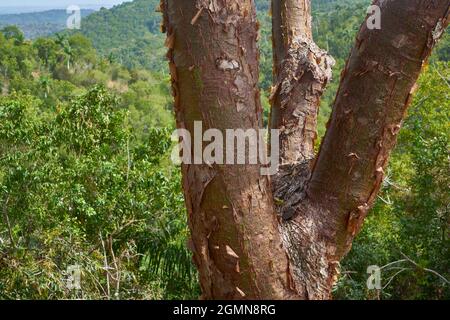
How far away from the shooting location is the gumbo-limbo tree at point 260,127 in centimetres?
113

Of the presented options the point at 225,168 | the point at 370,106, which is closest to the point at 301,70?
the point at 370,106

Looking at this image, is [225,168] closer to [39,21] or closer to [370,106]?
[370,106]

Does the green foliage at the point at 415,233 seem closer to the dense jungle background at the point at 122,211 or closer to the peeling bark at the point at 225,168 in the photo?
the dense jungle background at the point at 122,211

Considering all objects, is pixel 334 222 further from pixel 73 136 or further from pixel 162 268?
pixel 73 136

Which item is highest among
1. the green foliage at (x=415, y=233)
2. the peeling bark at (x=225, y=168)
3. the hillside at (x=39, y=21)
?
the hillside at (x=39, y=21)

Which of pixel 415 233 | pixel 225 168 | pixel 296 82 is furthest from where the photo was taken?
pixel 415 233

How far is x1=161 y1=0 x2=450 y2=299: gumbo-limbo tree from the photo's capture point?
1132 mm

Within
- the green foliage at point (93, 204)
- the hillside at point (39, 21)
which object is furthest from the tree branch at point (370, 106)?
the hillside at point (39, 21)

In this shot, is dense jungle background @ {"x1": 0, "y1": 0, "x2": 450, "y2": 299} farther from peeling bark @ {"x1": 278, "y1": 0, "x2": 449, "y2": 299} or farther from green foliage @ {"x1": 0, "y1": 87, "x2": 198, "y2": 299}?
peeling bark @ {"x1": 278, "y1": 0, "x2": 449, "y2": 299}

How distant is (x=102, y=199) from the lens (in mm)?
5285

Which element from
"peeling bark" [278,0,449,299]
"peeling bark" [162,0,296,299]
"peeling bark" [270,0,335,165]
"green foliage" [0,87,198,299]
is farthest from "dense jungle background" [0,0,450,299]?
"peeling bark" [162,0,296,299]

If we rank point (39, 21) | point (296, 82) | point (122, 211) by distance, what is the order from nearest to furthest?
point (296, 82)
point (122, 211)
point (39, 21)

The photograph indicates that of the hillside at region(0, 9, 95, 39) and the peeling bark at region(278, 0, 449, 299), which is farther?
the hillside at region(0, 9, 95, 39)

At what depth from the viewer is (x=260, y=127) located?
1203 millimetres
